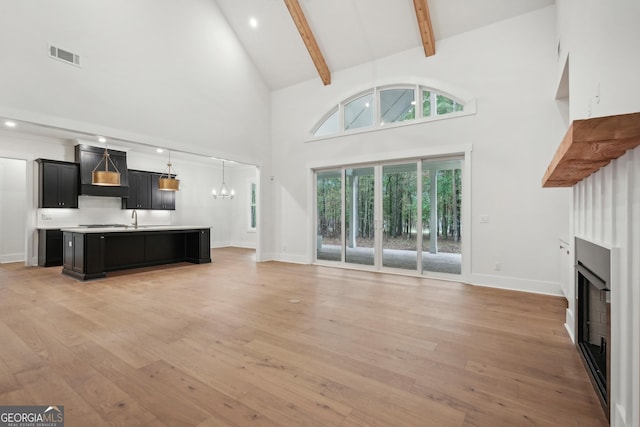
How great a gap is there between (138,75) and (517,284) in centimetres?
733

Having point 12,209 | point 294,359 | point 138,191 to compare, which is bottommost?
point 294,359

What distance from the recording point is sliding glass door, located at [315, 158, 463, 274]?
5.38 meters

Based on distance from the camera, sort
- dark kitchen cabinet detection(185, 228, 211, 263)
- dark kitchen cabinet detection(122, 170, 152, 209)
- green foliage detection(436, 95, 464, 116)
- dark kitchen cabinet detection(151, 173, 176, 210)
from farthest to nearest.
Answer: dark kitchen cabinet detection(151, 173, 176, 210) → dark kitchen cabinet detection(122, 170, 152, 209) → dark kitchen cabinet detection(185, 228, 211, 263) → green foliage detection(436, 95, 464, 116)

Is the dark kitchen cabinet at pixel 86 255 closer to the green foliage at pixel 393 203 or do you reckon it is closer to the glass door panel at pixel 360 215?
the green foliage at pixel 393 203

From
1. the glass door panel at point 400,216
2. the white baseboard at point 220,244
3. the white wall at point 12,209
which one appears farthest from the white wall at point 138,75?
the white wall at point 12,209

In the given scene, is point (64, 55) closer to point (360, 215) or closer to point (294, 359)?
point (294, 359)

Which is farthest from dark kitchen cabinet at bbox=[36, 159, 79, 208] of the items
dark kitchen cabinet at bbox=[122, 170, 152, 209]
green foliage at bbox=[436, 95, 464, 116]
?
green foliage at bbox=[436, 95, 464, 116]

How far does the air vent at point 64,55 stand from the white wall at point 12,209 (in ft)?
16.0

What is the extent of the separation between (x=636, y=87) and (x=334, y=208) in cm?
549

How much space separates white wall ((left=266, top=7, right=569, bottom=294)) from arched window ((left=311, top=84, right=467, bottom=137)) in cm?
18

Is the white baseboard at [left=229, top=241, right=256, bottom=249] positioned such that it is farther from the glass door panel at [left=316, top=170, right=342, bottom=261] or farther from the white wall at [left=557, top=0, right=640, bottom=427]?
the white wall at [left=557, top=0, right=640, bottom=427]

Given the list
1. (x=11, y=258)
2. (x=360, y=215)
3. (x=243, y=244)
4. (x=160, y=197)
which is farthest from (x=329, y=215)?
(x=11, y=258)

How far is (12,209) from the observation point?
7.43 m

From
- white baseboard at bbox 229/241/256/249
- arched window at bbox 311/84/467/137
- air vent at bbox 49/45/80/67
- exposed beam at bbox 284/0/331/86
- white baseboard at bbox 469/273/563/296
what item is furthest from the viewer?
white baseboard at bbox 229/241/256/249
